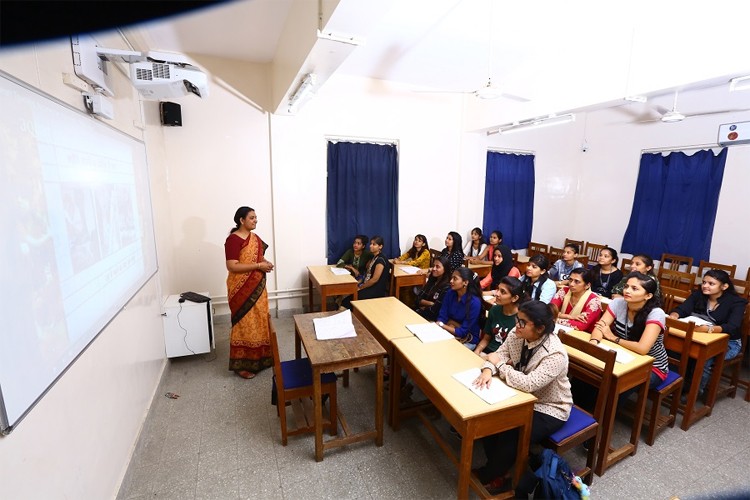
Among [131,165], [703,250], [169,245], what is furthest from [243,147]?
[703,250]

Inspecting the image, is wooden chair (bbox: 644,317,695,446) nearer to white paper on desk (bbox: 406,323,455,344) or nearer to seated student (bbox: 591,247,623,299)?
seated student (bbox: 591,247,623,299)

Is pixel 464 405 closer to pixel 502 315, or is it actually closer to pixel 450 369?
pixel 450 369

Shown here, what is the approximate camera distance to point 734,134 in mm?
4324

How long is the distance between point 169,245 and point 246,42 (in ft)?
7.32

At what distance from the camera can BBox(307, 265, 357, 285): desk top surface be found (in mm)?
3888

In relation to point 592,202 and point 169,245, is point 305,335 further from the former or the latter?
point 592,202

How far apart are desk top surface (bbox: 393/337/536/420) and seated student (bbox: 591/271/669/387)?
3.08ft

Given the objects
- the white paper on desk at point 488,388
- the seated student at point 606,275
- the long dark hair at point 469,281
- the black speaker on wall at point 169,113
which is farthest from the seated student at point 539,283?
the black speaker on wall at point 169,113

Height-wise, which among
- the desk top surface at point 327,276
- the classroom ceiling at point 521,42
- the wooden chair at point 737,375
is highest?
the classroom ceiling at point 521,42

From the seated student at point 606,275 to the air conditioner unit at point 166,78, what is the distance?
398cm

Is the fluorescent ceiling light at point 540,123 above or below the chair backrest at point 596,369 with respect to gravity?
above

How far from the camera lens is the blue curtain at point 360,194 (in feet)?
15.3

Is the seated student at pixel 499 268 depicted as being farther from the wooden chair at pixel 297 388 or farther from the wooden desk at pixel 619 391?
the wooden chair at pixel 297 388

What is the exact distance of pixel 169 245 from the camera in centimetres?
379
